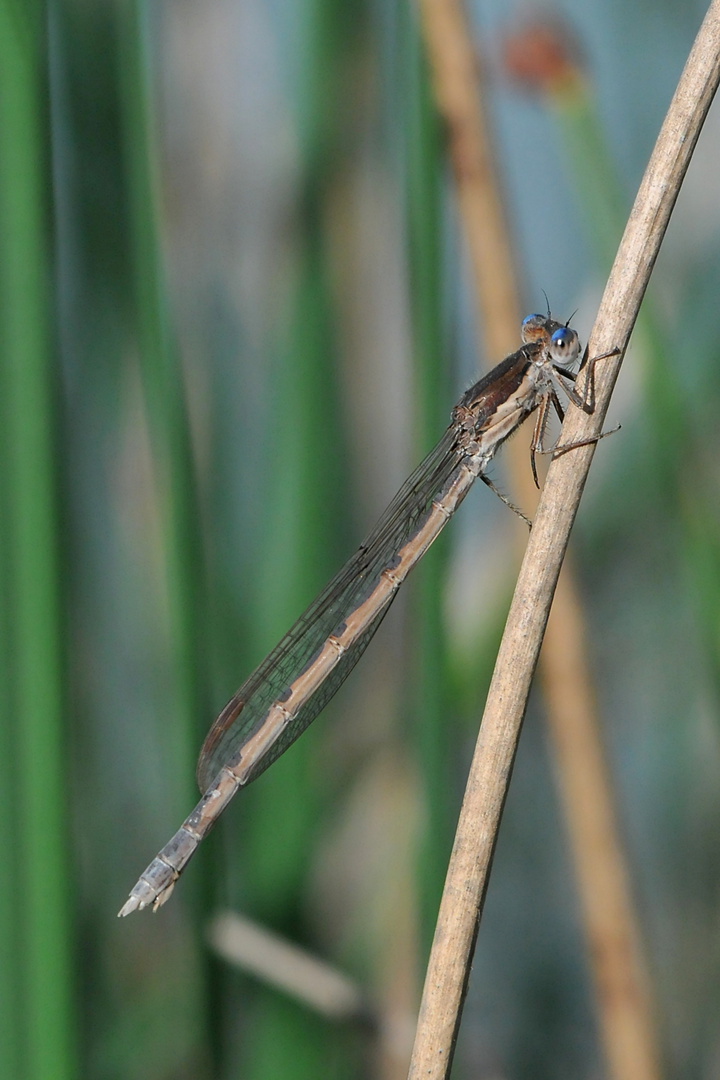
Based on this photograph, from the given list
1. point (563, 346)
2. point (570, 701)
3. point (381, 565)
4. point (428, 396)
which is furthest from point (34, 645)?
point (563, 346)

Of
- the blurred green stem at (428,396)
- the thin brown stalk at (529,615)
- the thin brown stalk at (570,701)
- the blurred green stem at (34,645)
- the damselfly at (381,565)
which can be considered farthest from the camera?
the damselfly at (381,565)

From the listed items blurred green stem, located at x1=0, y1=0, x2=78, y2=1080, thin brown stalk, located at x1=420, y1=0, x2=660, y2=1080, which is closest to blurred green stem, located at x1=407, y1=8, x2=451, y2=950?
thin brown stalk, located at x1=420, y1=0, x2=660, y2=1080

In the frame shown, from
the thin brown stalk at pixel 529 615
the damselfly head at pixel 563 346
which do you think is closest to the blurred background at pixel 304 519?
the damselfly head at pixel 563 346

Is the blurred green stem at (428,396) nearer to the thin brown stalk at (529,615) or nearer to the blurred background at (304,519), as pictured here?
the blurred background at (304,519)

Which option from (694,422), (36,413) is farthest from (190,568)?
(694,422)

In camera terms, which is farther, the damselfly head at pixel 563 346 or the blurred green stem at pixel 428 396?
the damselfly head at pixel 563 346

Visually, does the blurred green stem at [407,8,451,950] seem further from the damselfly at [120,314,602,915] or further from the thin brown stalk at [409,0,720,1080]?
the thin brown stalk at [409,0,720,1080]
